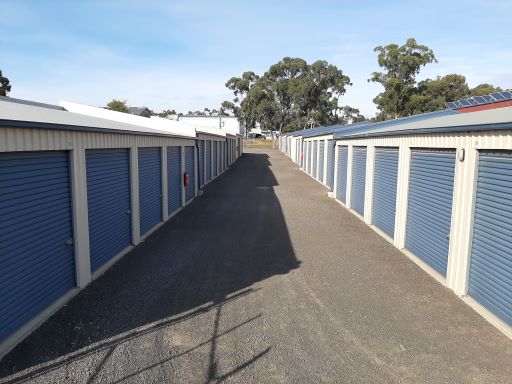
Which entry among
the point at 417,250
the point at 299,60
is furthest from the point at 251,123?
the point at 417,250

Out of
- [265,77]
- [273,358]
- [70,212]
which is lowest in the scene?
[273,358]

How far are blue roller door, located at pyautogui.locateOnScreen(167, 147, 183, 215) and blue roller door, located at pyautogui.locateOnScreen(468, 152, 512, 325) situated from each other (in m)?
10.3

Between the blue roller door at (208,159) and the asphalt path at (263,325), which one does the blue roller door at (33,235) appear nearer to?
the asphalt path at (263,325)

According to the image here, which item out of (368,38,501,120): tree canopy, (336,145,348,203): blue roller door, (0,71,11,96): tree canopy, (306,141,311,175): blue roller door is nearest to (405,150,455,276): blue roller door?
(336,145,348,203): blue roller door

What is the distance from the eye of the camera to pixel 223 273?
27.7 feet

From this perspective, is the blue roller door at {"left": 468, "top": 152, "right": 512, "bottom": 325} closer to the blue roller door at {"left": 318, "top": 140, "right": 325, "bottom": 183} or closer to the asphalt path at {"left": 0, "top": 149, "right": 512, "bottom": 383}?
the asphalt path at {"left": 0, "top": 149, "right": 512, "bottom": 383}

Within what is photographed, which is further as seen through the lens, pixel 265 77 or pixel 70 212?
A: pixel 265 77

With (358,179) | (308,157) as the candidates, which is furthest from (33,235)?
(308,157)

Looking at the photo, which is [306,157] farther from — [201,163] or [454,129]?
[454,129]

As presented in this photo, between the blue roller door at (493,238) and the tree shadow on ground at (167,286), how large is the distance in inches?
146

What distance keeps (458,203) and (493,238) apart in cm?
116

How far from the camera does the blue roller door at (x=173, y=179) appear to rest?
577 inches

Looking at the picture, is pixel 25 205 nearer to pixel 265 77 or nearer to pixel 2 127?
pixel 2 127

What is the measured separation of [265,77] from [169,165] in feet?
242
